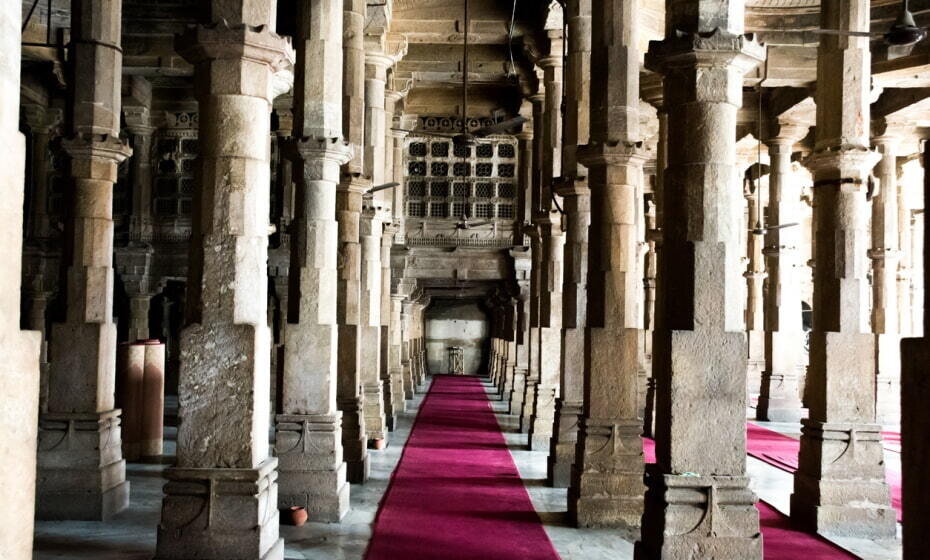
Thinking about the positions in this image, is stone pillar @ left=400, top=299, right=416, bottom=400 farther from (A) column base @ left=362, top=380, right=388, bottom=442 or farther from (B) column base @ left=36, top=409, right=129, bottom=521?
(B) column base @ left=36, top=409, right=129, bottom=521

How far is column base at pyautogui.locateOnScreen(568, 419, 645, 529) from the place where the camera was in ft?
31.2

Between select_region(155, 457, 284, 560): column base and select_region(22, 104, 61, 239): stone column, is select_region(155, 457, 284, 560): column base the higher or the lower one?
the lower one

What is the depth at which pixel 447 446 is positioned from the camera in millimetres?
15953

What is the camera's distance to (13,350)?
252cm

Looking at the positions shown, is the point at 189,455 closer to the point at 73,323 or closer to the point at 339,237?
the point at 73,323

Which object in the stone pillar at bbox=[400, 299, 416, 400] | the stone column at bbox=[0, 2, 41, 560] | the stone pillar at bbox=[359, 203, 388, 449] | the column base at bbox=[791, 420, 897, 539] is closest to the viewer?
the stone column at bbox=[0, 2, 41, 560]

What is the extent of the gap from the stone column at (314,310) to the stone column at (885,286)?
15133 millimetres

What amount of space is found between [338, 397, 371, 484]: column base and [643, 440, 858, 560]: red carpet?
5158 millimetres

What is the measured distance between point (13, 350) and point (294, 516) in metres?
6.97

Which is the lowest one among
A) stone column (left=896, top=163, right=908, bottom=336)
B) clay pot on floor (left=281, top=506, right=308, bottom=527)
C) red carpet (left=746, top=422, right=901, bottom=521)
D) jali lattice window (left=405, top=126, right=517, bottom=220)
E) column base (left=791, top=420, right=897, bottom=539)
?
red carpet (left=746, top=422, right=901, bottom=521)

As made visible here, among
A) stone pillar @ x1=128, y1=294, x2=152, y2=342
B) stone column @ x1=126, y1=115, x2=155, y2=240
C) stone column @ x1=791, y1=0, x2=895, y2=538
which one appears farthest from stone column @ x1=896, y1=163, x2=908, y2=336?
stone column @ x1=126, y1=115, x2=155, y2=240

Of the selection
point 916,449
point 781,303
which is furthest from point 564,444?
point 781,303

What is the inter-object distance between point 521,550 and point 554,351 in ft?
21.4

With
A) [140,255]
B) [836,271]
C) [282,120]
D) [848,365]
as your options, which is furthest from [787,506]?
[140,255]
